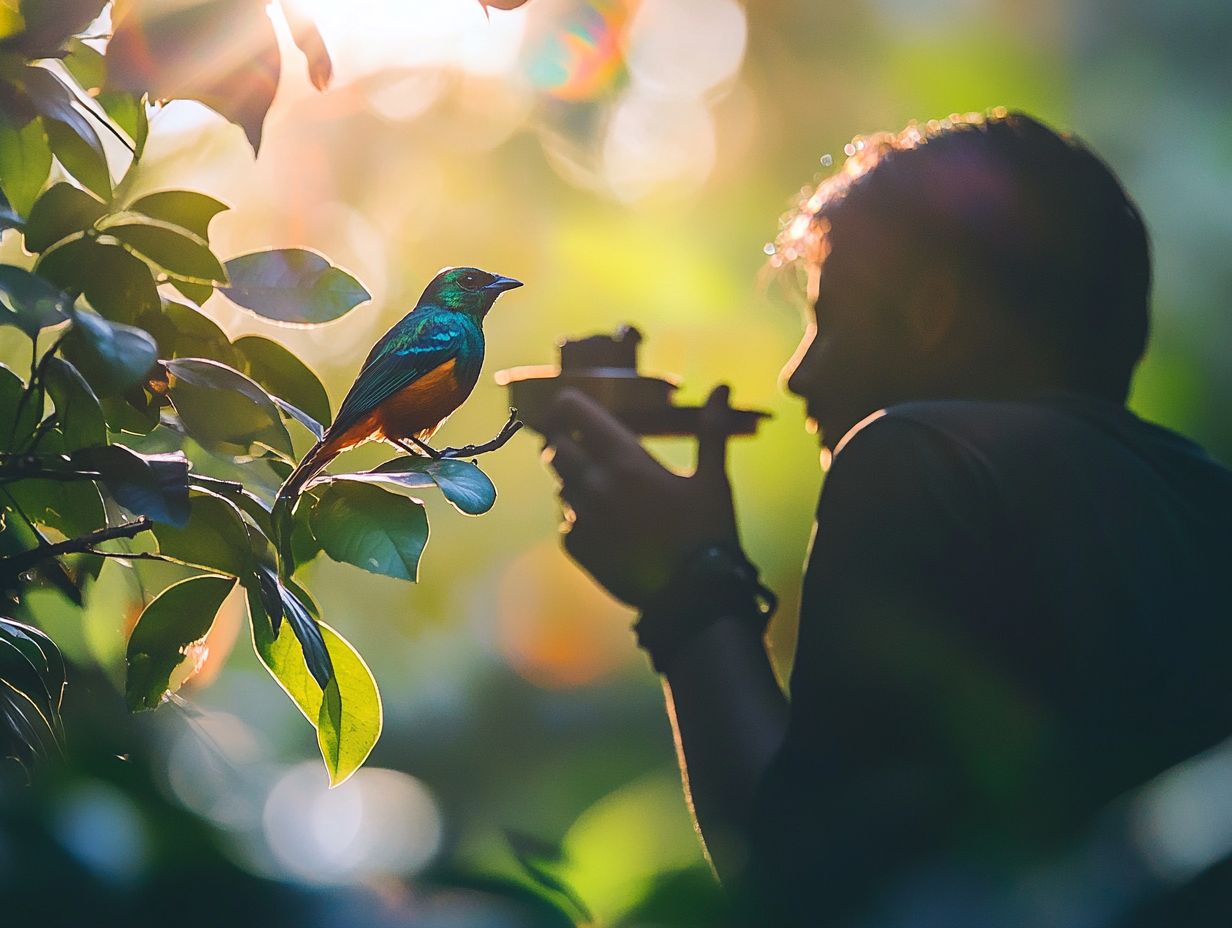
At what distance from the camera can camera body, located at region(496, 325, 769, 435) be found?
2.04 metres

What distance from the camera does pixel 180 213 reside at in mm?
794

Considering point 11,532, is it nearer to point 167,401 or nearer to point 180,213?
point 167,401

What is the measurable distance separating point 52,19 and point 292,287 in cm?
22

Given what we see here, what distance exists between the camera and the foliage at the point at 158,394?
2.15 feet

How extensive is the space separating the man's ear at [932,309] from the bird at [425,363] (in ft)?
3.59

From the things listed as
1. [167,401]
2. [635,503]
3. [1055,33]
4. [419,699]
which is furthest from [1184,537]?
[419,699]

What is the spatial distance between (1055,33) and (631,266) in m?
3.63

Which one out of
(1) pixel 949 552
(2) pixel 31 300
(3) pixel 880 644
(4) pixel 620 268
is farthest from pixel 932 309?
(4) pixel 620 268

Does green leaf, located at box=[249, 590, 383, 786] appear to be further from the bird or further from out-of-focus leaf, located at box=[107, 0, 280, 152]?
out-of-focus leaf, located at box=[107, 0, 280, 152]

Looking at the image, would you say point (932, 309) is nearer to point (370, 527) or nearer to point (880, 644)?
point (880, 644)

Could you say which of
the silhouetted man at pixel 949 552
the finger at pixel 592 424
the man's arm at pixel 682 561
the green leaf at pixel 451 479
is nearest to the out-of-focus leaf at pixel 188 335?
the green leaf at pixel 451 479

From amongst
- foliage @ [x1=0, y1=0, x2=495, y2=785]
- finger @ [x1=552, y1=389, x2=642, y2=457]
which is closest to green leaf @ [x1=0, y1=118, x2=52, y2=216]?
foliage @ [x1=0, y1=0, x2=495, y2=785]

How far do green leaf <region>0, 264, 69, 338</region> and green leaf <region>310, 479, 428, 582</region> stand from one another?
0.19 metres

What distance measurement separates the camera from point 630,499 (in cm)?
217
